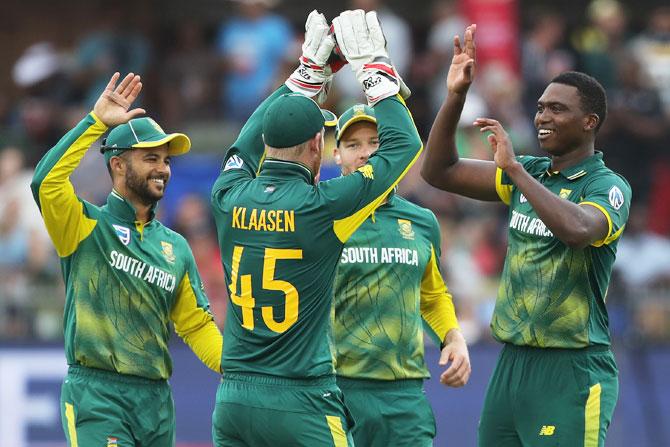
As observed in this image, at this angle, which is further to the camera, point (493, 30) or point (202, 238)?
point (493, 30)

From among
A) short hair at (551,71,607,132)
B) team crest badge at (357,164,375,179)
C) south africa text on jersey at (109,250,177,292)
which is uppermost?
short hair at (551,71,607,132)

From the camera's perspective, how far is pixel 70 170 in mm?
7574

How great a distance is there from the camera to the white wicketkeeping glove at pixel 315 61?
277 inches

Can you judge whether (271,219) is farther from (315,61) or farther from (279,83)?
(279,83)

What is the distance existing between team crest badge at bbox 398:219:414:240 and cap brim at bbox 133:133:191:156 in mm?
1387

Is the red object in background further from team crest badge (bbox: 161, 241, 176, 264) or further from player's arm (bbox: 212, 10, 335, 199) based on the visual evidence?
player's arm (bbox: 212, 10, 335, 199)

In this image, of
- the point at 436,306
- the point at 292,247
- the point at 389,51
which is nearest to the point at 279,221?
the point at 292,247

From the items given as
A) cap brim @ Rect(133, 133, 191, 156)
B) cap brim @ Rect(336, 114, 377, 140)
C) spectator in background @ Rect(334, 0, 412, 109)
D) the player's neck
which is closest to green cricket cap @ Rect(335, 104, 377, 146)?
cap brim @ Rect(336, 114, 377, 140)

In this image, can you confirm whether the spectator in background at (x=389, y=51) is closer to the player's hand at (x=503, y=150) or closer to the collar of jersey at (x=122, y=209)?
the collar of jersey at (x=122, y=209)

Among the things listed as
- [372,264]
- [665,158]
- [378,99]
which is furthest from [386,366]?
[665,158]

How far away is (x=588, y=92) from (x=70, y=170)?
2.93 meters

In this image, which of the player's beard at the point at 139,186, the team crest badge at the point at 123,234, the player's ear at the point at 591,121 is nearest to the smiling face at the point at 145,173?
the player's beard at the point at 139,186

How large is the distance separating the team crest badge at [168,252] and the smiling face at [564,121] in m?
2.29

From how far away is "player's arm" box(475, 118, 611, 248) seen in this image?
692 centimetres
